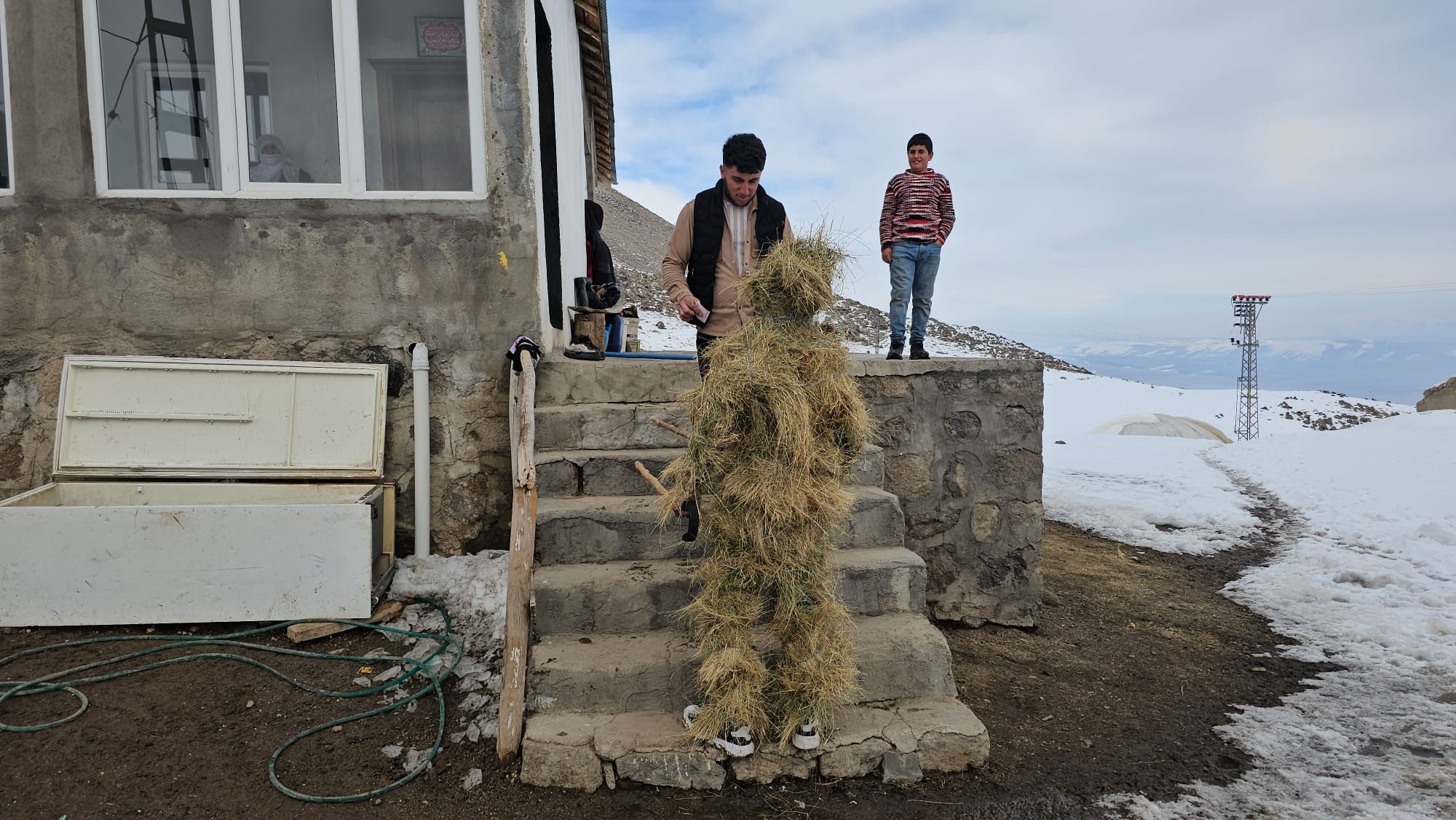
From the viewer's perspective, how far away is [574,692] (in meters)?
2.76

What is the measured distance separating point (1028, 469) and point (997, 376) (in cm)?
62

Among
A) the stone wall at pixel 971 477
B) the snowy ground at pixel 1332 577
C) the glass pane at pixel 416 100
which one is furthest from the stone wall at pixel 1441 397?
the glass pane at pixel 416 100

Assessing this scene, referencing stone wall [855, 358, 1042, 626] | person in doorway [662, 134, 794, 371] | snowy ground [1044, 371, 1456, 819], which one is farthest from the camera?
stone wall [855, 358, 1042, 626]

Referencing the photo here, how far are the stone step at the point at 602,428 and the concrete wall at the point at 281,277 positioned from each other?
1.58 ft

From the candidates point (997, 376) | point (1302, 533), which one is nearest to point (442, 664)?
point (997, 376)

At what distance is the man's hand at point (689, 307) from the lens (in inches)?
120

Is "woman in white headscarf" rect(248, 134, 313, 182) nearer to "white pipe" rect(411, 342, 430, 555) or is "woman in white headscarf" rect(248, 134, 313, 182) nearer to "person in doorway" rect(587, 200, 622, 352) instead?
"white pipe" rect(411, 342, 430, 555)

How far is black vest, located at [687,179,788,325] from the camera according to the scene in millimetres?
3211

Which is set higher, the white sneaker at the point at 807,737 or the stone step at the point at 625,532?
the stone step at the point at 625,532

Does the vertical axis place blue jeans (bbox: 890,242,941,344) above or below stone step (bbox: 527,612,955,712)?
above

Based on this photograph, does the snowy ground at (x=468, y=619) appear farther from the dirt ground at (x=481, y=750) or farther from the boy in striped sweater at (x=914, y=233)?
the boy in striped sweater at (x=914, y=233)

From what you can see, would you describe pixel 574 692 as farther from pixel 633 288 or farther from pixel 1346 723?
pixel 633 288

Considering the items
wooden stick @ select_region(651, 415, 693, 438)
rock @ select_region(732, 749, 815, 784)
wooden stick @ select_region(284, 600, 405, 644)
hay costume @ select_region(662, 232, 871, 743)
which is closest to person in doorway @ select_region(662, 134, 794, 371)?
wooden stick @ select_region(651, 415, 693, 438)

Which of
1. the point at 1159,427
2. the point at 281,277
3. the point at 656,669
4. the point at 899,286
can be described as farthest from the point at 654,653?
the point at 1159,427
